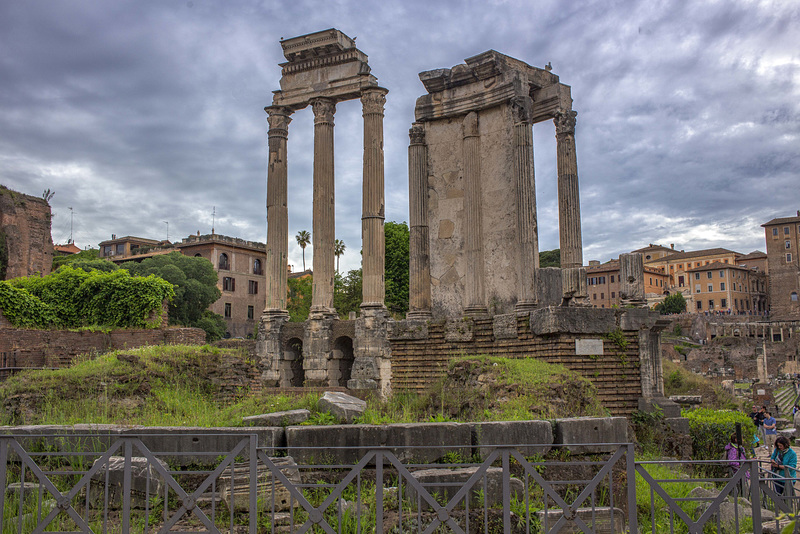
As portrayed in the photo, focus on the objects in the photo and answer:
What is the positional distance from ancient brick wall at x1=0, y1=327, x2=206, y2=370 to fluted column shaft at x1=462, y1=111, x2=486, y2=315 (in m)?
15.4

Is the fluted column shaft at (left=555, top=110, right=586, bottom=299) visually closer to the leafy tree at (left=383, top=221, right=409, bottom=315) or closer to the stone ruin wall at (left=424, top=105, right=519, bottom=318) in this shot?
the stone ruin wall at (left=424, top=105, right=519, bottom=318)

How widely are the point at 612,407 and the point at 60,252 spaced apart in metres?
71.1

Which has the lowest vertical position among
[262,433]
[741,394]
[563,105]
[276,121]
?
[741,394]

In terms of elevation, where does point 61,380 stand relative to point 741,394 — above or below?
above

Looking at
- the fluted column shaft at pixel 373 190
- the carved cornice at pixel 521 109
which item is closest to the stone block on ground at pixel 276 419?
the carved cornice at pixel 521 109

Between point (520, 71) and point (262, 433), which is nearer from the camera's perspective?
point (262, 433)

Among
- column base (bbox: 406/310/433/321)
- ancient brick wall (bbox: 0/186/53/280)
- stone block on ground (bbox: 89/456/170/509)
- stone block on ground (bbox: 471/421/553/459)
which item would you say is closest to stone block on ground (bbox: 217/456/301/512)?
stone block on ground (bbox: 89/456/170/509)

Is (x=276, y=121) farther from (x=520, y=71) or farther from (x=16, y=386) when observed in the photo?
(x=16, y=386)

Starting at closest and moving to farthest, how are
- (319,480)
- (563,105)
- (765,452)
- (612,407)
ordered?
(319,480), (612,407), (563,105), (765,452)

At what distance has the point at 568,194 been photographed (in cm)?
1658

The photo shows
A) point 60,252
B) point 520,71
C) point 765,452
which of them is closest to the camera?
point 520,71

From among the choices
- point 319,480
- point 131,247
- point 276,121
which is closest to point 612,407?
point 319,480

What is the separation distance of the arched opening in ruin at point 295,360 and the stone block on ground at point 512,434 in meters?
19.6

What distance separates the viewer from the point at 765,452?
61.4 feet
